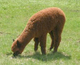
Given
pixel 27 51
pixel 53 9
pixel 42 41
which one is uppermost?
pixel 53 9

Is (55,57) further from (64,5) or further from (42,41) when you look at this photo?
(64,5)

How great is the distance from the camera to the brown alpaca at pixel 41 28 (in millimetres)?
8758

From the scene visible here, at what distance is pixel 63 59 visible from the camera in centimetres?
887

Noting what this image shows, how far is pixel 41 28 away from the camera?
8.96 meters

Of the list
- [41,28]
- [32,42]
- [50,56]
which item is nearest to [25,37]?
[41,28]

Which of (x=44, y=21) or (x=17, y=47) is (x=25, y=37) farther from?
(x=44, y=21)

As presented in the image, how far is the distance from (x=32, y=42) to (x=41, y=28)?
104 inches

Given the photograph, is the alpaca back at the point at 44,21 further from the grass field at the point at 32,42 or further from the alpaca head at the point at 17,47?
the grass field at the point at 32,42

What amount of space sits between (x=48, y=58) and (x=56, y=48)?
107cm

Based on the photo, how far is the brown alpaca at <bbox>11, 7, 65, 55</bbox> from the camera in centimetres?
876

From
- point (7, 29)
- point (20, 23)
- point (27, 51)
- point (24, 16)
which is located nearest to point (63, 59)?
point (27, 51)

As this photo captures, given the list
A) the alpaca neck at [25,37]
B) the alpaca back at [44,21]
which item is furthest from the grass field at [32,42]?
the alpaca back at [44,21]

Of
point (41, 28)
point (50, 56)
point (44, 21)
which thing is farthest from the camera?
point (50, 56)

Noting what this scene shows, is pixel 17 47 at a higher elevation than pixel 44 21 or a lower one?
lower
